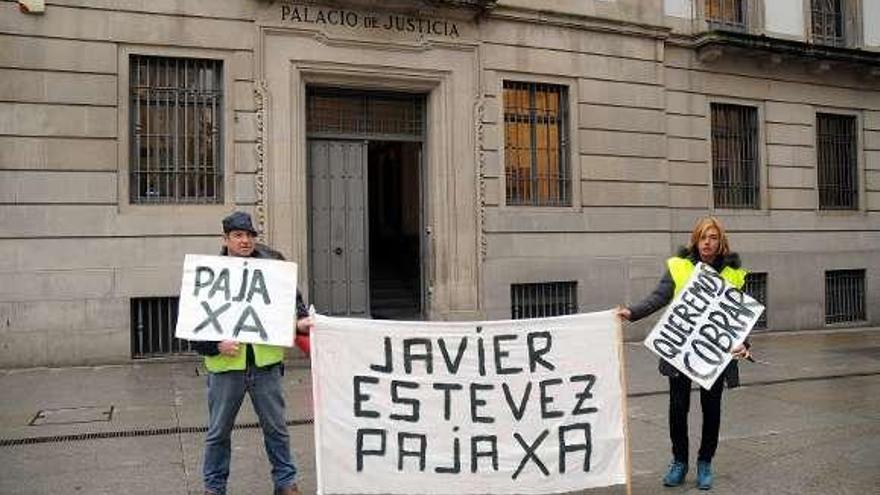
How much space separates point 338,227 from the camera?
13.4m

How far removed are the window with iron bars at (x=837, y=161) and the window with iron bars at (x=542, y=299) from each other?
24.0 ft

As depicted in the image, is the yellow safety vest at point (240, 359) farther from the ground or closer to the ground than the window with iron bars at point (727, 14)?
closer to the ground

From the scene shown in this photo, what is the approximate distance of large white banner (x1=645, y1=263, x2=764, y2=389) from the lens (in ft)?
20.0

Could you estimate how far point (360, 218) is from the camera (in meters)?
13.5

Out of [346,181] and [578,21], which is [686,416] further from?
[578,21]

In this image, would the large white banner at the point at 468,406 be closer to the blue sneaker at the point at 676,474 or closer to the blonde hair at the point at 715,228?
the blue sneaker at the point at 676,474

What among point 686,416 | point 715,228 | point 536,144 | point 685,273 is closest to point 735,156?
point 536,144

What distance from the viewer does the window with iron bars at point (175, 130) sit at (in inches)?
467

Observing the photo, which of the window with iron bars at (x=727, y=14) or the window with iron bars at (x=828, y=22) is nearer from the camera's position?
the window with iron bars at (x=727, y=14)

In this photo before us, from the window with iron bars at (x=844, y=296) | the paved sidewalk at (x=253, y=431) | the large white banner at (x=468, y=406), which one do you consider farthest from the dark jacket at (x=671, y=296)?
the window with iron bars at (x=844, y=296)

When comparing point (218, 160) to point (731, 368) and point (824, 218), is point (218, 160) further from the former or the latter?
point (824, 218)

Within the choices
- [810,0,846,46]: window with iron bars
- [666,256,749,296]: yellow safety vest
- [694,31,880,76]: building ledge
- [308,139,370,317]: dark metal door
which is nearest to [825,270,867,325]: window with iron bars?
[694,31,880,76]: building ledge

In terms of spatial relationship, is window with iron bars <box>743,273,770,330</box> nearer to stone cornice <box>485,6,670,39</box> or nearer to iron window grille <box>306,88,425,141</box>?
stone cornice <box>485,6,670,39</box>

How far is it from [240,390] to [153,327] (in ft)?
23.4
